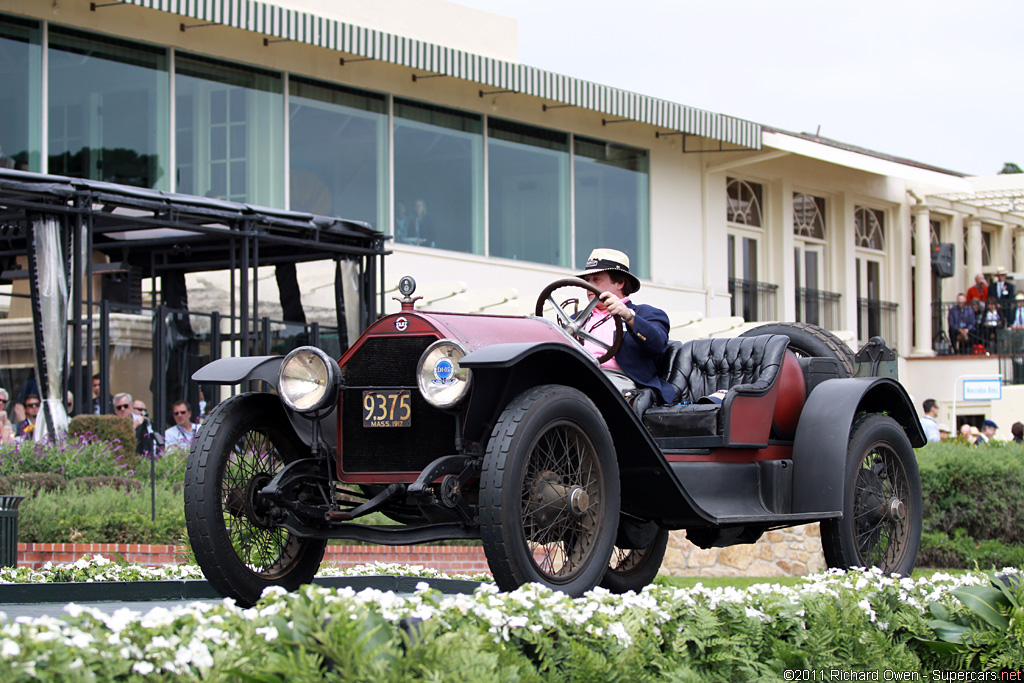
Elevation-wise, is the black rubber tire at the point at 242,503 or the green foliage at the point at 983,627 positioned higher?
the black rubber tire at the point at 242,503

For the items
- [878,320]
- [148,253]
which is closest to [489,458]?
[148,253]

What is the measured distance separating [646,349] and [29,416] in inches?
371

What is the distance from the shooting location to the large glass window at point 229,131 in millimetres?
17453

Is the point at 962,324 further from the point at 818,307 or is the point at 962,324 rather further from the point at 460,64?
the point at 460,64

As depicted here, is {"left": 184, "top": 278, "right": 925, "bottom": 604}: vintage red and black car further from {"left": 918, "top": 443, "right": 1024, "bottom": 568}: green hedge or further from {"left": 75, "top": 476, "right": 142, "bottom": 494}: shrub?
{"left": 918, "top": 443, "right": 1024, "bottom": 568}: green hedge

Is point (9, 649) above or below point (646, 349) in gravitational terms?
below

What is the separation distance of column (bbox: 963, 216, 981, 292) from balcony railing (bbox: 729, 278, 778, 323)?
309 inches

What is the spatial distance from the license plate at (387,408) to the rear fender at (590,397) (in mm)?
350

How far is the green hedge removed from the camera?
12.3 m

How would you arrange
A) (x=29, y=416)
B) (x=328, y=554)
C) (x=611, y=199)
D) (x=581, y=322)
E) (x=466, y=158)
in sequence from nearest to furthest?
(x=581, y=322) → (x=328, y=554) → (x=29, y=416) → (x=466, y=158) → (x=611, y=199)

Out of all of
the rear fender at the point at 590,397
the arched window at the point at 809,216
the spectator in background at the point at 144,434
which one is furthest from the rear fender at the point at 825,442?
the arched window at the point at 809,216

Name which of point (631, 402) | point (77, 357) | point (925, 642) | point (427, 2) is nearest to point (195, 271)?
point (77, 357)

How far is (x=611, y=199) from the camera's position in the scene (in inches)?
920

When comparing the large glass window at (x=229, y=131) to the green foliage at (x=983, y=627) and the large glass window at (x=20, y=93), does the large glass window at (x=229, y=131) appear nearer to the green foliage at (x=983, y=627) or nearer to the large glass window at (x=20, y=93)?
the large glass window at (x=20, y=93)
